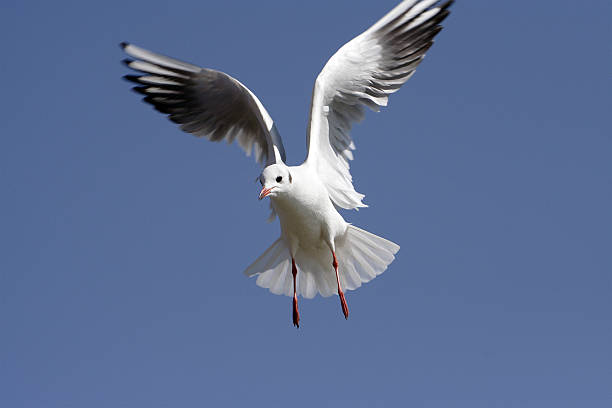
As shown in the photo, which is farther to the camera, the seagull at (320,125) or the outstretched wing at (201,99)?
the outstretched wing at (201,99)

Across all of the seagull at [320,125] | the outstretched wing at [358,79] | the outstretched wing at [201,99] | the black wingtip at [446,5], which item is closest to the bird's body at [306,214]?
the seagull at [320,125]

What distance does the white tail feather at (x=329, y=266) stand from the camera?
754 centimetres

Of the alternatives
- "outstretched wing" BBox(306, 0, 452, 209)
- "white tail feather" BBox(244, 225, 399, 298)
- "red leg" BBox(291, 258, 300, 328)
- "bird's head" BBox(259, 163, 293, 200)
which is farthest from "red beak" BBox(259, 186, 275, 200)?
"white tail feather" BBox(244, 225, 399, 298)

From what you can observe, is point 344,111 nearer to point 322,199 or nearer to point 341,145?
point 341,145

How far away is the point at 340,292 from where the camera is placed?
7207mm

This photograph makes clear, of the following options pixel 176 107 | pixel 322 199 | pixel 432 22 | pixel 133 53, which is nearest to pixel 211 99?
pixel 176 107

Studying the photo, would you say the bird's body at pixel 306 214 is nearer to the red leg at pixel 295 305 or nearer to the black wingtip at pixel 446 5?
the red leg at pixel 295 305

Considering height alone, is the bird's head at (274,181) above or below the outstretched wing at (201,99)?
below

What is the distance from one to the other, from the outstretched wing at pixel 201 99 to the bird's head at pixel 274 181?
1256 mm

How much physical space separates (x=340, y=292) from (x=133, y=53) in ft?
10.1

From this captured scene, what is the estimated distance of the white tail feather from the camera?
7535 mm

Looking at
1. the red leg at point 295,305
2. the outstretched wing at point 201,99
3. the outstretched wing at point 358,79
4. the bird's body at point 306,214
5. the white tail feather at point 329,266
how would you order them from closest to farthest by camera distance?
the bird's body at point 306,214 < the red leg at point 295,305 < the outstretched wing at point 358,79 < the white tail feather at point 329,266 < the outstretched wing at point 201,99

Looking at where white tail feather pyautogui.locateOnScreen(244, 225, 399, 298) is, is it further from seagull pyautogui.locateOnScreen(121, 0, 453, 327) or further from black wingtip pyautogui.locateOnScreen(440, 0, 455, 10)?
black wingtip pyautogui.locateOnScreen(440, 0, 455, 10)

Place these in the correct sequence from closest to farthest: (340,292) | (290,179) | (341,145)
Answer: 1. (290,179)
2. (340,292)
3. (341,145)
